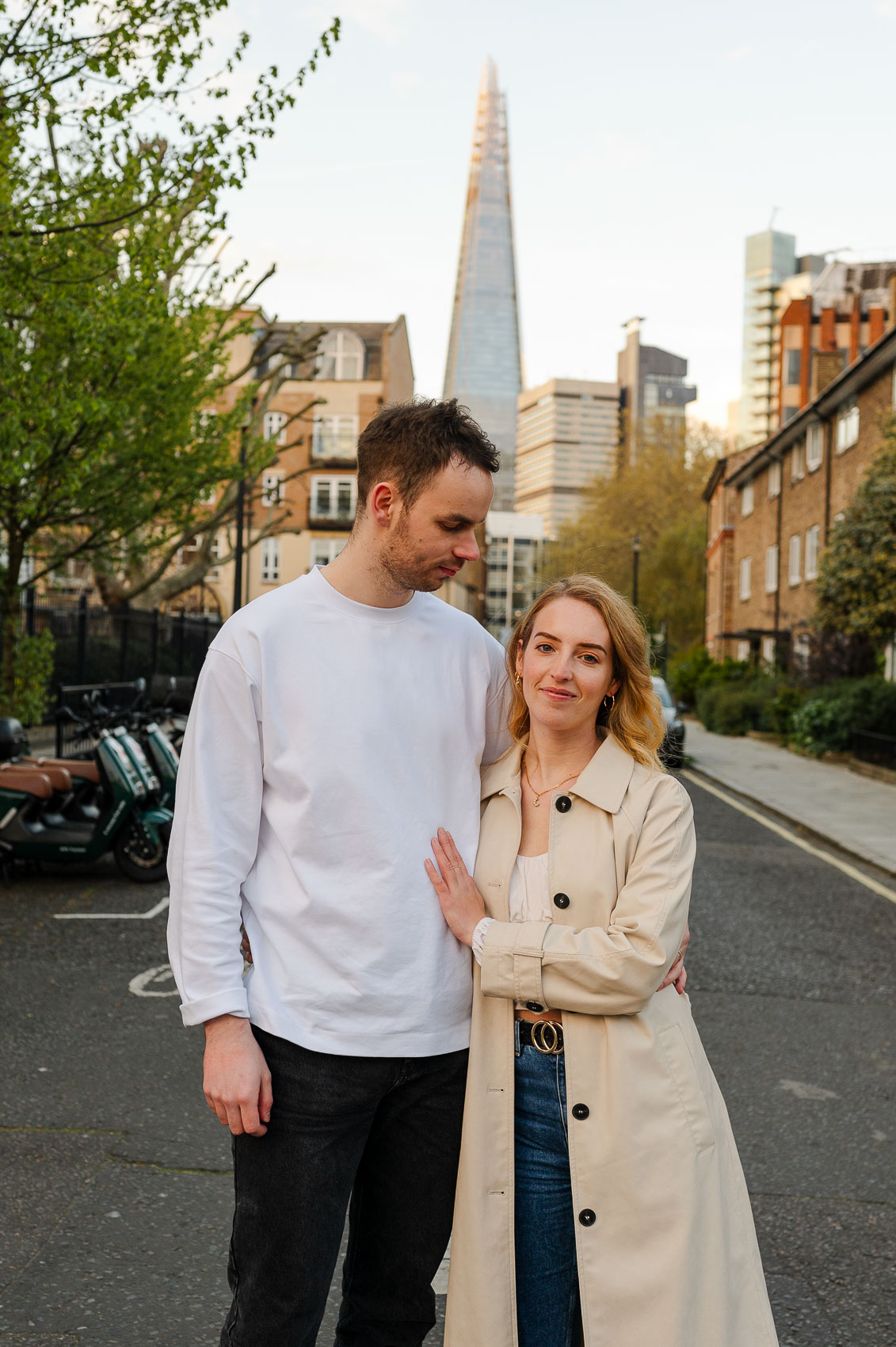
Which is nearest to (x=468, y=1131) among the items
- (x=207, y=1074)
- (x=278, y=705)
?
(x=207, y=1074)

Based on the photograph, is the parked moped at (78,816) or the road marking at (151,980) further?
the parked moped at (78,816)

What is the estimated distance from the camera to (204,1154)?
4.04 metres

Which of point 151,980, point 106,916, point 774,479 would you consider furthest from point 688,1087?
point 774,479

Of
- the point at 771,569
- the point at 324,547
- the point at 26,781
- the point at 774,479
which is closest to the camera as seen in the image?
the point at 26,781

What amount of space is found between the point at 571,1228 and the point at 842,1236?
5.71 feet

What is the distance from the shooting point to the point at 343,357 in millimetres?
55594

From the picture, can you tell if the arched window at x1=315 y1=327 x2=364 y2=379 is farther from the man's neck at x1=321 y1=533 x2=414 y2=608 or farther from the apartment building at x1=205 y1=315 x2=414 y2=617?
the man's neck at x1=321 y1=533 x2=414 y2=608

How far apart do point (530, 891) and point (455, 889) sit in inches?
6.7

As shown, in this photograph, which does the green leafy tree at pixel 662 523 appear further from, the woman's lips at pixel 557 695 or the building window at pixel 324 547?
the woman's lips at pixel 557 695

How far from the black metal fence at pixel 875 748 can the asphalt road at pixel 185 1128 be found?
11334mm

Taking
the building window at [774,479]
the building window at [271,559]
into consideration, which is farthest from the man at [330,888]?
the building window at [271,559]

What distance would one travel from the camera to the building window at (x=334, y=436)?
53956 mm

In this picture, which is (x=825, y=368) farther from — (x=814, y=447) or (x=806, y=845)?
(x=806, y=845)

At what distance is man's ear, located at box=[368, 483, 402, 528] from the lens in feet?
7.07
